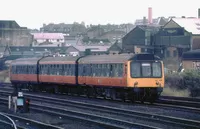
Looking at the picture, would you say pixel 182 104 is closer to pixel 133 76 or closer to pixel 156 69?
pixel 156 69

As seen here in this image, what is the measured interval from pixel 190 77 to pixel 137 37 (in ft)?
177

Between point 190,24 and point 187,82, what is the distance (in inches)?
1857

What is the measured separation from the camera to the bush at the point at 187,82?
33.0 m

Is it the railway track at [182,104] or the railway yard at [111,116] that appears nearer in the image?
the railway yard at [111,116]

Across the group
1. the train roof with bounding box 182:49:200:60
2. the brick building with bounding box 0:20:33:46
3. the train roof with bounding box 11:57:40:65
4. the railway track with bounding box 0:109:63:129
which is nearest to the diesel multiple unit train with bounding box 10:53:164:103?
the train roof with bounding box 11:57:40:65

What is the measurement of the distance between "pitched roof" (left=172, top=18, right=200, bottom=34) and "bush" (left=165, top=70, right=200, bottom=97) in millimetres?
39154

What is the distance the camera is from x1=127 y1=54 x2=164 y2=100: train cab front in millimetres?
26109

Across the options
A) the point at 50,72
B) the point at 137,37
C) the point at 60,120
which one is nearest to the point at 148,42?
the point at 137,37

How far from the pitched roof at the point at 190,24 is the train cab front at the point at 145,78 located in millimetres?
51826

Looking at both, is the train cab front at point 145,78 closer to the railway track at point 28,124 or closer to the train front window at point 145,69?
the train front window at point 145,69

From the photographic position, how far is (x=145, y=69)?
26.7 metres

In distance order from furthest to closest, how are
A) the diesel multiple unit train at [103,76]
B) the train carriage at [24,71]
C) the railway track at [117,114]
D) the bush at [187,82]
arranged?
1. the train carriage at [24,71]
2. the bush at [187,82]
3. the diesel multiple unit train at [103,76]
4. the railway track at [117,114]

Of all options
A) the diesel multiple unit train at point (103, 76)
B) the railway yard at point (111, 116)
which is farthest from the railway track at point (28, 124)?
the diesel multiple unit train at point (103, 76)

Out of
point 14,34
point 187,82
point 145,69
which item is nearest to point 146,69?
point 145,69
